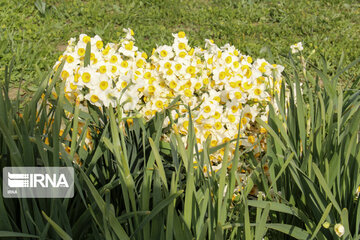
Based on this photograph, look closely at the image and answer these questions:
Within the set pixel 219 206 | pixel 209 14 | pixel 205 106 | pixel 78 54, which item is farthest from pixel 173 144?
pixel 209 14

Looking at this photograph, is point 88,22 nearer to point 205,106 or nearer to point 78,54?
point 78,54

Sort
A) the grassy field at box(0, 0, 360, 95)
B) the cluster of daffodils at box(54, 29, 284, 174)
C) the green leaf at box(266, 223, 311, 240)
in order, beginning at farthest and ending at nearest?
1. the grassy field at box(0, 0, 360, 95)
2. the cluster of daffodils at box(54, 29, 284, 174)
3. the green leaf at box(266, 223, 311, 240)

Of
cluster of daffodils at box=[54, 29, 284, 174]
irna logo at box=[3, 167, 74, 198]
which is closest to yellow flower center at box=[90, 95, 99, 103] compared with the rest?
cluster of daffodils at box=[54, 29, 284, 174]

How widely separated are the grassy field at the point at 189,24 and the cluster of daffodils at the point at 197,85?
5.76ft

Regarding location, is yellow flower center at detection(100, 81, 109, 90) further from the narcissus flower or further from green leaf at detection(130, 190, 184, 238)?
the narcissus flower

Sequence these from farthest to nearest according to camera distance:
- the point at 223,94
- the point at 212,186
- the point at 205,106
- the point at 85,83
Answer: the point at 223,94
the point at 205,106
the point at 85,83
the point at 212,186

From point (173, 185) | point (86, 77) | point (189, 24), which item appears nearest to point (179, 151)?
point (173, 185)

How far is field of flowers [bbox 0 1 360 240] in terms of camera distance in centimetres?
137

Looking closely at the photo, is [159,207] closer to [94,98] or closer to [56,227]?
[56,227]

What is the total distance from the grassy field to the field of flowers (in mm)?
1958

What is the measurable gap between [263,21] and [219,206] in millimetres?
3889

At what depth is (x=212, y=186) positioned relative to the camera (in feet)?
4.89

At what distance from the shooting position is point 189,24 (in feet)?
15.5

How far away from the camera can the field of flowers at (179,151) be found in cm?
137
